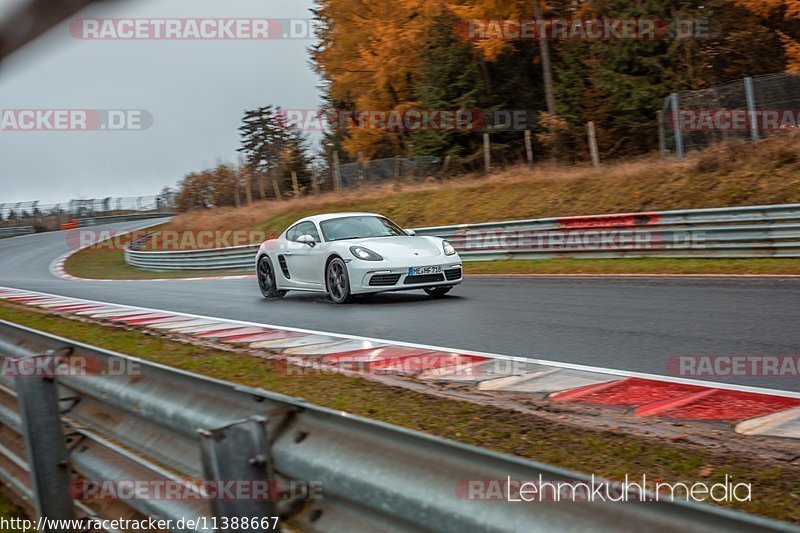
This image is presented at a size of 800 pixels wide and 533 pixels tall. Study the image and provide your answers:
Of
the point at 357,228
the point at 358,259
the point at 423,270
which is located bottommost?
the point at 423,270

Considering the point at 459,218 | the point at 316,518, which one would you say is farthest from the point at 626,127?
the point at 316,518

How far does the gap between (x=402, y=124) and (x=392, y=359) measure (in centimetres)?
2929

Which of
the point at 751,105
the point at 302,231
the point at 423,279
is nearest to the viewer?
the point at 423,279

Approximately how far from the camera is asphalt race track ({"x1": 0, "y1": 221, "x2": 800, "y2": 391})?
22.4ft

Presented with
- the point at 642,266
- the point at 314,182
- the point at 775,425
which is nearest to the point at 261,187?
the point at 314,182

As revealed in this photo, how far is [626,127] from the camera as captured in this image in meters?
27.4

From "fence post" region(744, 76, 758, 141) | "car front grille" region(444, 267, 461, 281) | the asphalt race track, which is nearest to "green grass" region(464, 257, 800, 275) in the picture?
the asphalt race track

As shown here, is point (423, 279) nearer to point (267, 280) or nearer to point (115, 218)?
point (267, 280)

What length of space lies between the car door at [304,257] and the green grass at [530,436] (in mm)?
4698

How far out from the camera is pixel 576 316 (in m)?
8.95

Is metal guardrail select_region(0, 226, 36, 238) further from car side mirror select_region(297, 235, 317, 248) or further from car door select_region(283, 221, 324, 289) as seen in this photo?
car side mirror select_region(297, 235, 317, 248)

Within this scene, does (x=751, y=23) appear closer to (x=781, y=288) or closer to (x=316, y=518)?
(x=781, y=288)

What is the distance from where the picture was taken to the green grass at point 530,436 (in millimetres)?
3621

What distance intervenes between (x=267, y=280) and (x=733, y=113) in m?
12.4
